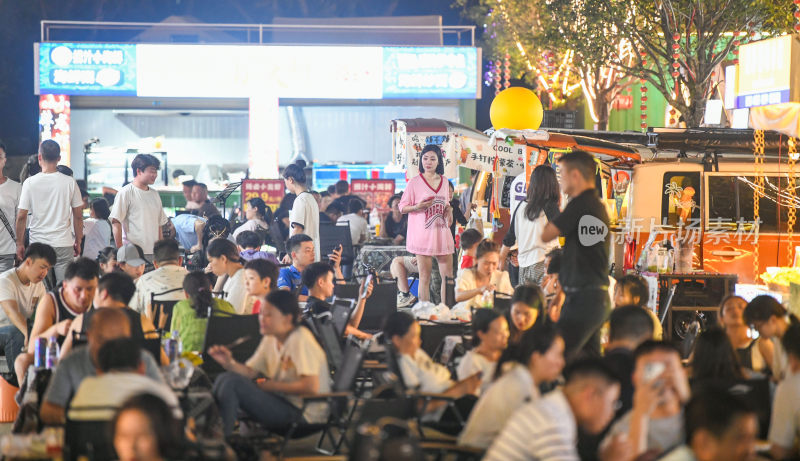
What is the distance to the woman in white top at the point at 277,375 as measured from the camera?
19.4ft

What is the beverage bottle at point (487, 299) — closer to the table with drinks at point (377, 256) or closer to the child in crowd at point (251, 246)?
the child in crowd at point (251, 246)

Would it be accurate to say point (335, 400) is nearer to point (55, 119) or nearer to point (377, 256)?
point (377, 256)

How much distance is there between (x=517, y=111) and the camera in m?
14.4

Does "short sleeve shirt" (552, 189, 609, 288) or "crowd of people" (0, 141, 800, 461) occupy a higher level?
"short sleeve shirt" (552, 189, 609, 288)

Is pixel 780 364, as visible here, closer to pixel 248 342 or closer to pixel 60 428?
pixel 248 342

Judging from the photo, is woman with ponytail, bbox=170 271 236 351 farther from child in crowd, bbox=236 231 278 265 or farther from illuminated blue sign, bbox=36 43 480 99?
illuminated blue sign, bbox=36 43 480 99

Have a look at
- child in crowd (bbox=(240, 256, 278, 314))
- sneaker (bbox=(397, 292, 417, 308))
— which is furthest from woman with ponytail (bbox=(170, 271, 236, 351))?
sneaker (bbox=(397, 292, 417, 308))

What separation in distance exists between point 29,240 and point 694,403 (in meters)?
7.52

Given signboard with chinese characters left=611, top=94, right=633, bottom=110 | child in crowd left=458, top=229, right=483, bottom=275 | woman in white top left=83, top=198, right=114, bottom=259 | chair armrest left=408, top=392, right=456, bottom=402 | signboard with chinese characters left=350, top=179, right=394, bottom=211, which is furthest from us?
signboard with chinese characters left=611, top=94, right=633, bottom=110

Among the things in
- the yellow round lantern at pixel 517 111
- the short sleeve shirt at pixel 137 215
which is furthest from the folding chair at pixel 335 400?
the yellow round lantern at pixel 517 111

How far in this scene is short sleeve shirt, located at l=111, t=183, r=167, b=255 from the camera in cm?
993

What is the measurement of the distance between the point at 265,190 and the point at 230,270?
805 cm

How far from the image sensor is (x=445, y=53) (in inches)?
818

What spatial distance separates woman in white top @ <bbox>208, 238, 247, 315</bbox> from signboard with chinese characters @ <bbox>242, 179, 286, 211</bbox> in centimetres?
764
